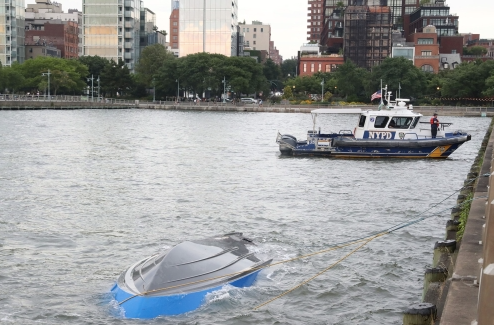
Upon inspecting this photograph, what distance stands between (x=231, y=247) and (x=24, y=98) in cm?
12195

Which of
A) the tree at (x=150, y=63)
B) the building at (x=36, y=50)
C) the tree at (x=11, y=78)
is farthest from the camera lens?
the building at (x=36, y=50)

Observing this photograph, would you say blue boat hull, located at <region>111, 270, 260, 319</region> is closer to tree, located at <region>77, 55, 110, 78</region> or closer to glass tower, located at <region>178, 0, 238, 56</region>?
tree, located at <region>77, 55, 110, 78</region>

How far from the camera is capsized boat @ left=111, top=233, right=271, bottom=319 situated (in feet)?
49.1

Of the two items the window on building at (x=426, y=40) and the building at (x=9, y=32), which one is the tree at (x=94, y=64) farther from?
the window on building at (x=426, y=40)

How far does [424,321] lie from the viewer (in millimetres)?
11023

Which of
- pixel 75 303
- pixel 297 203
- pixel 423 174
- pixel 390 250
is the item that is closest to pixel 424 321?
pixel 75 303

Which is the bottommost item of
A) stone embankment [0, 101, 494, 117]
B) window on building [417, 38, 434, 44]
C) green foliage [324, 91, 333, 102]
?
stone embankment [0, 101, 494, 117]

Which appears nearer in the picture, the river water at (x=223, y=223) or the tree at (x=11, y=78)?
the river water at (x=223, y=223)

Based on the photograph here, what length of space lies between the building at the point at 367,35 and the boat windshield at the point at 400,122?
13668 cm

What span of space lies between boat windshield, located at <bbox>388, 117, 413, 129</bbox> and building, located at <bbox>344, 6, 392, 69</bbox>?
13668 centimetres

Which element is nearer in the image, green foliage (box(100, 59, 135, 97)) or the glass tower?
green foliage (box(100, 59, 135, 97))

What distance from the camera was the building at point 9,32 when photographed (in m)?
179

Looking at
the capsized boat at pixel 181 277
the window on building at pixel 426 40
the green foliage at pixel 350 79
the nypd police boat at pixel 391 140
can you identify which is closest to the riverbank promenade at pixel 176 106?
the green foliage at pixel 350 79

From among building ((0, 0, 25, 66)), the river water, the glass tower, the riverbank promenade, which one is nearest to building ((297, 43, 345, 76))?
the glass tower
